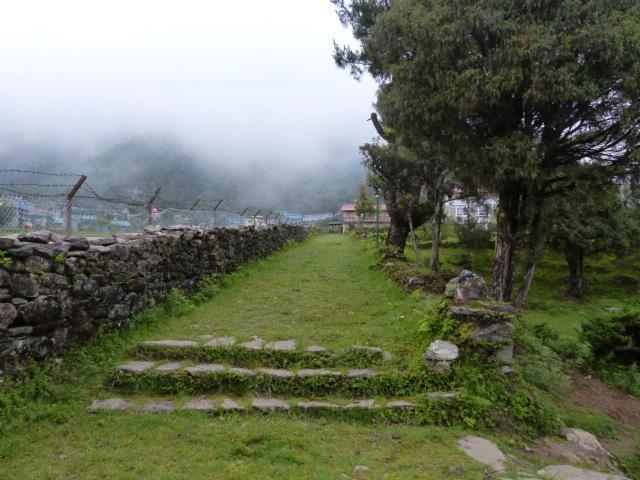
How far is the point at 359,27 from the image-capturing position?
11930mm

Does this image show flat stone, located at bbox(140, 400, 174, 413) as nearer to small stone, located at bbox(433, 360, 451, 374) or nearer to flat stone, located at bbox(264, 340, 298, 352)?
flat stone, located at bbox(264, 340, 298, 352)

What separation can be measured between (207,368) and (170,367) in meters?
0.44

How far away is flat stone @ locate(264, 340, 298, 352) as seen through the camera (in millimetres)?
5062

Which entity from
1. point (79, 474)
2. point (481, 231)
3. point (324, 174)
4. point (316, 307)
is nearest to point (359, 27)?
point (316, 307)

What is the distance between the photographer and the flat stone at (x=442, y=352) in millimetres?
4742

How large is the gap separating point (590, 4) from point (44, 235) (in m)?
8.38

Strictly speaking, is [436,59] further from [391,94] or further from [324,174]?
[324,174]

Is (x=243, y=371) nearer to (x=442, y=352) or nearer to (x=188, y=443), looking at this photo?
(x=188, y=443)

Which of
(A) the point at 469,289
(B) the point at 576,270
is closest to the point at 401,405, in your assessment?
(A) the point at 469,289

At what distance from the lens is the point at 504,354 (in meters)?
4.90

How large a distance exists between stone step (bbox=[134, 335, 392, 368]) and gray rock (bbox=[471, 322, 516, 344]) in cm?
105

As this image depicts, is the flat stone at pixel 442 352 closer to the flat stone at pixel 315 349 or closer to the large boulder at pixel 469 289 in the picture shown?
the large boulder at pixel 469 289

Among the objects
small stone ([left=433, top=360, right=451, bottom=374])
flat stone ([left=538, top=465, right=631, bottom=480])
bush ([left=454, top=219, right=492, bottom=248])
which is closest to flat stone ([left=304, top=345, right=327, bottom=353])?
small stone ([left=433, top=360, right=451, bottom=374])

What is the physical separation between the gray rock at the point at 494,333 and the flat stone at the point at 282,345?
2.13 m
